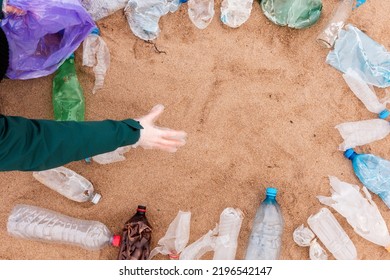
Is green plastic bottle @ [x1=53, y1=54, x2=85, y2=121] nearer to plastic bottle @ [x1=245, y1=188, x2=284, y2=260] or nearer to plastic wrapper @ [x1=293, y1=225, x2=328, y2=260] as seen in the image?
plastic bottle @ [x1=245, y1=188, x2=284, y2=260]

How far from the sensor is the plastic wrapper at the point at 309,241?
2.45m

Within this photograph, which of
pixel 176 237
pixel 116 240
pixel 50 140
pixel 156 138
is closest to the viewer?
pixel 50 140

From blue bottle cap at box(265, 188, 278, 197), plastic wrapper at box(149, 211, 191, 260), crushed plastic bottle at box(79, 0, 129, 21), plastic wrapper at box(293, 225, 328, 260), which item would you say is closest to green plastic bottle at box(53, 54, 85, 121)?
Answer: crushed plastic bottle at box(79, 0, 129, 21)

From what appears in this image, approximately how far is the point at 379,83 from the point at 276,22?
0.70 metres

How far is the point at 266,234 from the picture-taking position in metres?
2.48

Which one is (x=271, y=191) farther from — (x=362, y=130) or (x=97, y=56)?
(x=97, y=56)

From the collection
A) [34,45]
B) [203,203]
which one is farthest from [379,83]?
[34,45]

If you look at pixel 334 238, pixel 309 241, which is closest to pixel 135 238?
pixel 309 241

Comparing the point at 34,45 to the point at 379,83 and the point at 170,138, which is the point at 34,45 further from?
the point at 379,83

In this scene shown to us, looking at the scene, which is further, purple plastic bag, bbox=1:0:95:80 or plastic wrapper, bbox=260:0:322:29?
plastic wrapper, bbox=260:0:322:29

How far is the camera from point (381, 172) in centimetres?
247

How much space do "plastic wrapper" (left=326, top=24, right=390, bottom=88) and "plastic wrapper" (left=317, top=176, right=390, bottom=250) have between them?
0.64 m

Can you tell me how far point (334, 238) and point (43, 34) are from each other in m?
1.96

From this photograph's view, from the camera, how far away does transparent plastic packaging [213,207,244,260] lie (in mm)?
2455
